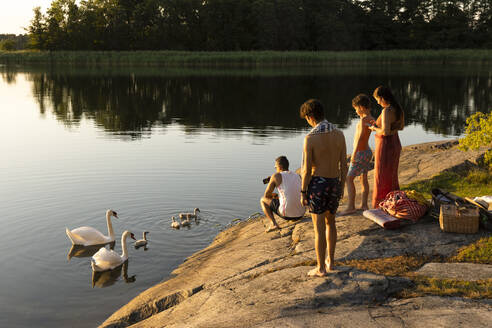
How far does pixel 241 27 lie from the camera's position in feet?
318

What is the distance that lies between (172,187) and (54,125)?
13027 mm

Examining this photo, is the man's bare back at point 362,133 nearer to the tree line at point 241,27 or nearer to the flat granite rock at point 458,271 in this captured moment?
the flat granite rock at point 458,271

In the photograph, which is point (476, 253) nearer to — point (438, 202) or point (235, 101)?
point (438, 202)

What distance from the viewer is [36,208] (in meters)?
11.3

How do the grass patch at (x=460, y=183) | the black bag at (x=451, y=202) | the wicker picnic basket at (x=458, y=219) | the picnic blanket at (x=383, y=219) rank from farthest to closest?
the grass patch at (x=460, y=183)
the picnic blanket at (x=383, y=219)
the black bag at (x=451, y=202)
the wicker picnic basket at (x=458, y=219)

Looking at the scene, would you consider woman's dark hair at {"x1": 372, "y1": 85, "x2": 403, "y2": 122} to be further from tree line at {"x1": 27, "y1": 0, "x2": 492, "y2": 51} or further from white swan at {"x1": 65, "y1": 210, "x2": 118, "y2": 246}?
tree line at {"x1": 27, "y1": 0, "x2": 492, "y2": 51}

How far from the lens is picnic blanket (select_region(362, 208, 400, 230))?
7.05 m

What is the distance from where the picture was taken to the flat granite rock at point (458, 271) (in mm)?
5559

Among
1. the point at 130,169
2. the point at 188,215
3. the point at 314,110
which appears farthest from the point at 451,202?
the point at 130,169

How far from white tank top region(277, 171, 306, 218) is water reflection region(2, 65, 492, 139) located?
1304 cm

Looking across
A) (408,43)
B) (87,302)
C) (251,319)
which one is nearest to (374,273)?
(251,319)

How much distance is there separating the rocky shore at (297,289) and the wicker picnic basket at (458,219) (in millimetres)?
106

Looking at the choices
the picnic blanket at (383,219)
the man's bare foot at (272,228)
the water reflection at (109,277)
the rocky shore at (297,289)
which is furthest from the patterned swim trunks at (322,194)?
the water reflection at (109,277)

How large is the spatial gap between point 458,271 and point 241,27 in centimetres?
9549
